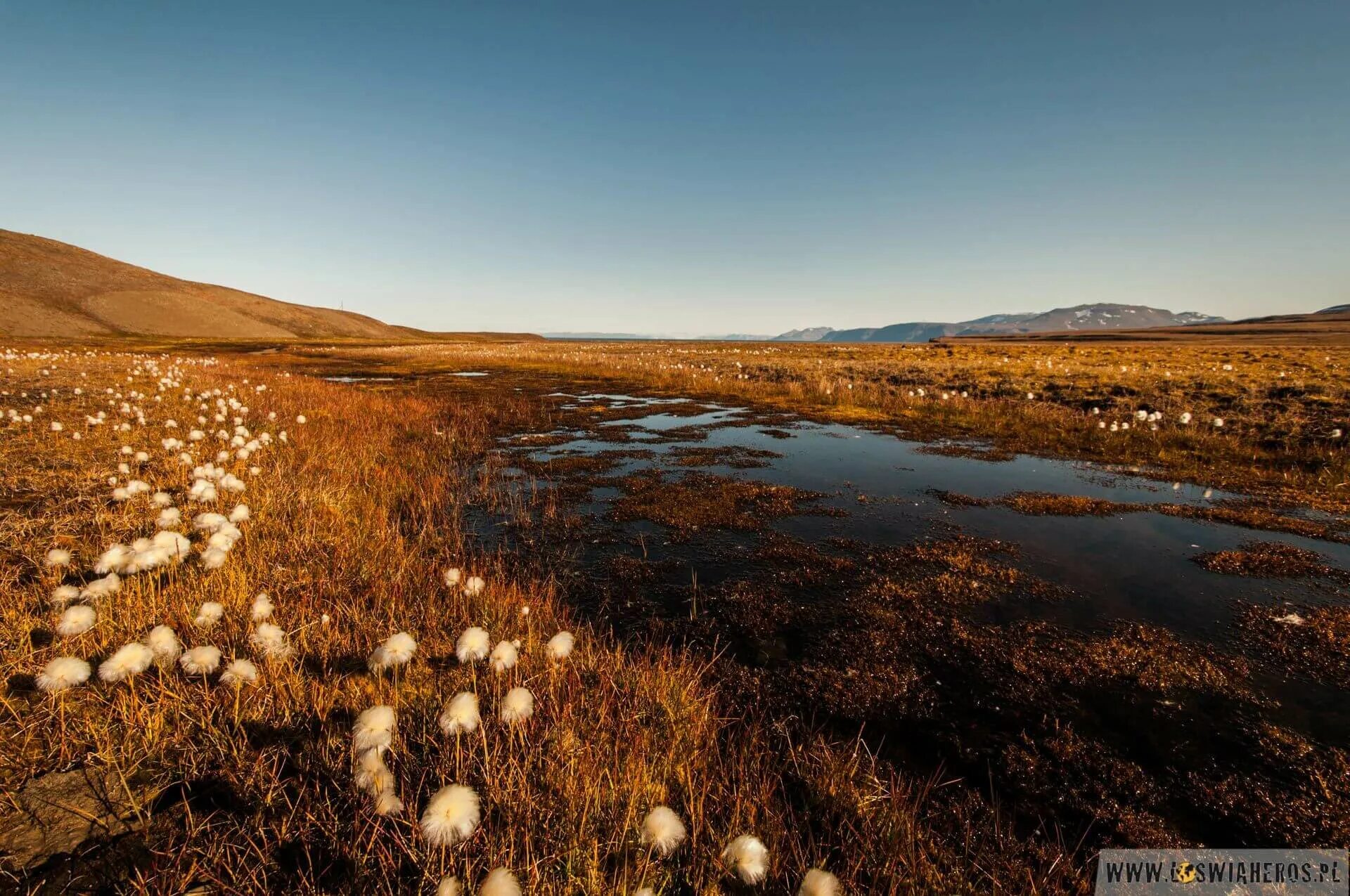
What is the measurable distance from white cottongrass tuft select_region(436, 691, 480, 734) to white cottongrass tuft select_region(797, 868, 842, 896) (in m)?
2.11

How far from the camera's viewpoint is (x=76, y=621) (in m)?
4.01

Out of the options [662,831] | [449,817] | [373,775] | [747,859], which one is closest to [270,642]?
[373,775]

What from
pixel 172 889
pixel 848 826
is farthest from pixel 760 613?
pixel 172 889

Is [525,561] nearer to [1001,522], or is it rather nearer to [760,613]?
[760,613]

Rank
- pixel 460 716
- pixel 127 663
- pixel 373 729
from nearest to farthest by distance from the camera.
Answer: pixel 373 729 < pixel 460 716 < pixel 127 663

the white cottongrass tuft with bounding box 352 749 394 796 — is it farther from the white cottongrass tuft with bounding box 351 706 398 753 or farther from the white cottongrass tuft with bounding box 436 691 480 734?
the white cottongrass tuft with bounding box 436 691 480 734

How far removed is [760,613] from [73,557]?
8.51m

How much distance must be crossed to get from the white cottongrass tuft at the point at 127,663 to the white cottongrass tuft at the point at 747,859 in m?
4.28

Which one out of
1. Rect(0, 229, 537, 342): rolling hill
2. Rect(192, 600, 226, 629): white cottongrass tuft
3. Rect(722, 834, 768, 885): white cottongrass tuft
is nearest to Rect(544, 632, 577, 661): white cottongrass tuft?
Rect(722, 834, 768, 885): white cottongrass tuft

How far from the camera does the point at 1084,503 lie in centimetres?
1078

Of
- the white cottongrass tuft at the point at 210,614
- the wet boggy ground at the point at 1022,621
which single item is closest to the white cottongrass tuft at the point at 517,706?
the wet boggy ground at the point at 1022,621

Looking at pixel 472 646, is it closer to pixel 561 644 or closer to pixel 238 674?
pixel 561 644

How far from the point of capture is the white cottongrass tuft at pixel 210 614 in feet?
14.4

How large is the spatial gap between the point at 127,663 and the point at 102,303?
7375 inches
